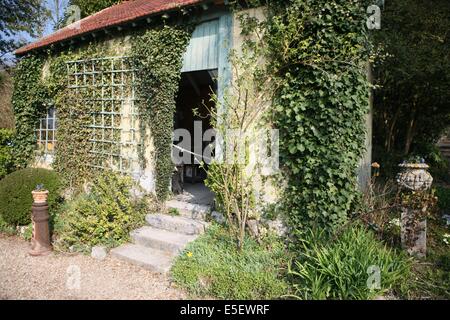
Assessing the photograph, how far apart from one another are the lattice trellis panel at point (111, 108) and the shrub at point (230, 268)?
2674 millimetres

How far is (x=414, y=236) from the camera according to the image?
158 inches

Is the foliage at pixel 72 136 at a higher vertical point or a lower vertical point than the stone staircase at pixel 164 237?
higher

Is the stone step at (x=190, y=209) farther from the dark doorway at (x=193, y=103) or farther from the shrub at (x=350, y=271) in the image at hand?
the dark doorway at (x=193, y=103)

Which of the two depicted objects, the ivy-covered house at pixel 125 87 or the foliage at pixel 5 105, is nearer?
the ivy-covered house at pixel 125 87

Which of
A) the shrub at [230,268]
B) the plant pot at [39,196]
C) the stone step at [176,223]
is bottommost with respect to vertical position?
the shrub at [230,268]

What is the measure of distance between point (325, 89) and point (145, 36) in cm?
380

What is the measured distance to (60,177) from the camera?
7047 mm

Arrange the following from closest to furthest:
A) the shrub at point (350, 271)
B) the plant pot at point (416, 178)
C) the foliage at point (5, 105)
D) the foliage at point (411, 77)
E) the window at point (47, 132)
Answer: the shrub at point (350, 271)
the plant pot at point (416, 178)
the foliage at point (411, 77)
the window at point (47, 132)
the foliage at point (5, 105)

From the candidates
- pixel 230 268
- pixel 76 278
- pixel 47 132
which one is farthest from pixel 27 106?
pixel 230 268

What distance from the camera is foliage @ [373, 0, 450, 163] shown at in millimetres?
5871

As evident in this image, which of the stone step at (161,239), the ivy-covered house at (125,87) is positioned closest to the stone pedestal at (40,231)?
the stone step at (161,239)

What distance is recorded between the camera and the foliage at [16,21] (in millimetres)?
16062

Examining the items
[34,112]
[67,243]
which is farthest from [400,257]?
[34,112]

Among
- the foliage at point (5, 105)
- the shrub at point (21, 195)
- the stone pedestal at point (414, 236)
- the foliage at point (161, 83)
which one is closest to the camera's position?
the stone pedestal at point (414, 236)
